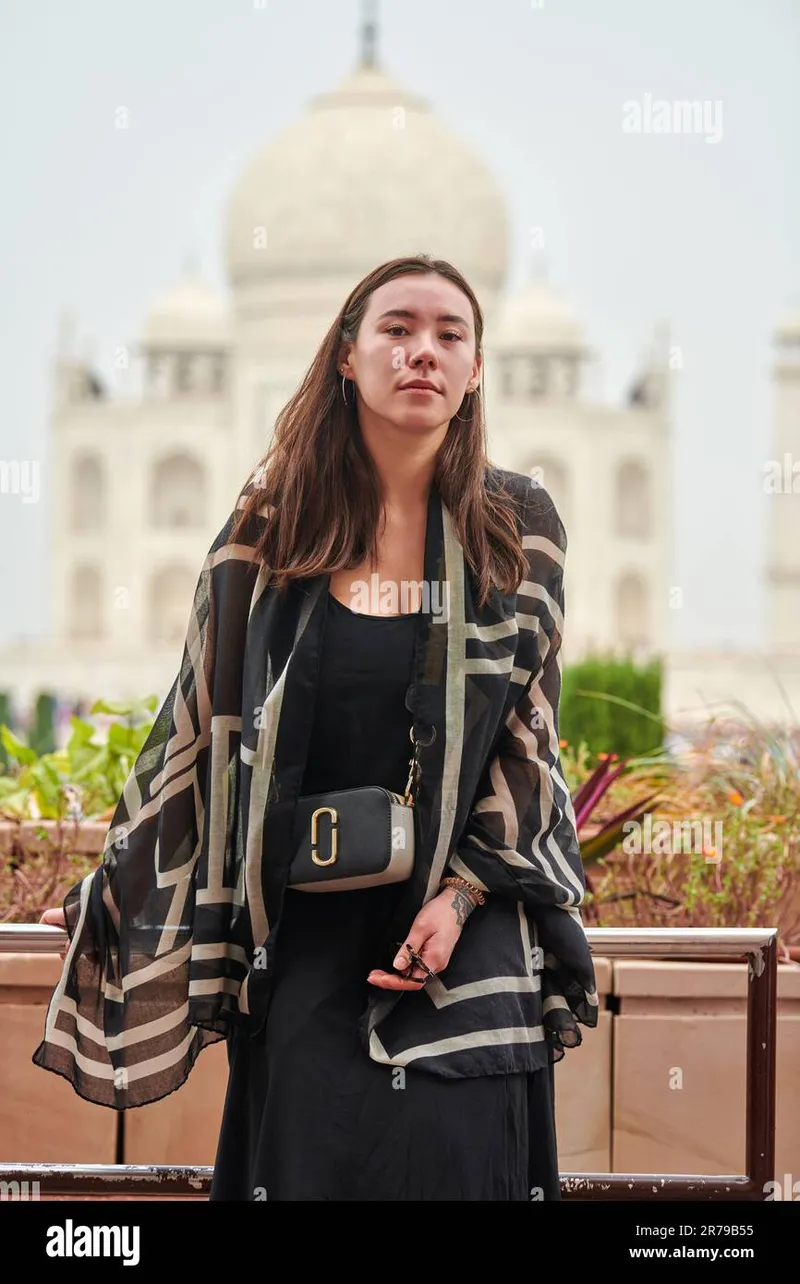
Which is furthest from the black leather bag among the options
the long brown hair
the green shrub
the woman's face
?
the green shrub

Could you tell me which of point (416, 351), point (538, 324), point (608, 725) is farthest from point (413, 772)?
→ point (538, 324)

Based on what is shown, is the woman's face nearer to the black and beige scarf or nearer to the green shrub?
the black and beige scarf

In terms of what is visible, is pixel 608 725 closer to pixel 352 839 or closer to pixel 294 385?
pixel 352 839

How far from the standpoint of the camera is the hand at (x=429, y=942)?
1.45 metres

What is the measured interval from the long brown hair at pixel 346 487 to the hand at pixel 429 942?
0.93 feet

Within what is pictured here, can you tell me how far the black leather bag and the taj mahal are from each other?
23.9 metres

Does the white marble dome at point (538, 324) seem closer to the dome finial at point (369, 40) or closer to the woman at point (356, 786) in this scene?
the dome finial at point (369, 40)

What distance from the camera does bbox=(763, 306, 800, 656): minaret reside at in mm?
27875

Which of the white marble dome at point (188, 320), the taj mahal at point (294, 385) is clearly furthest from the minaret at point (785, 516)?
the white marble dome at point (188, 320)

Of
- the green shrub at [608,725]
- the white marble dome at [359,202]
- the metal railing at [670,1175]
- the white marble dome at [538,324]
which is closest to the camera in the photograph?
the metal railing at [670,1175]
